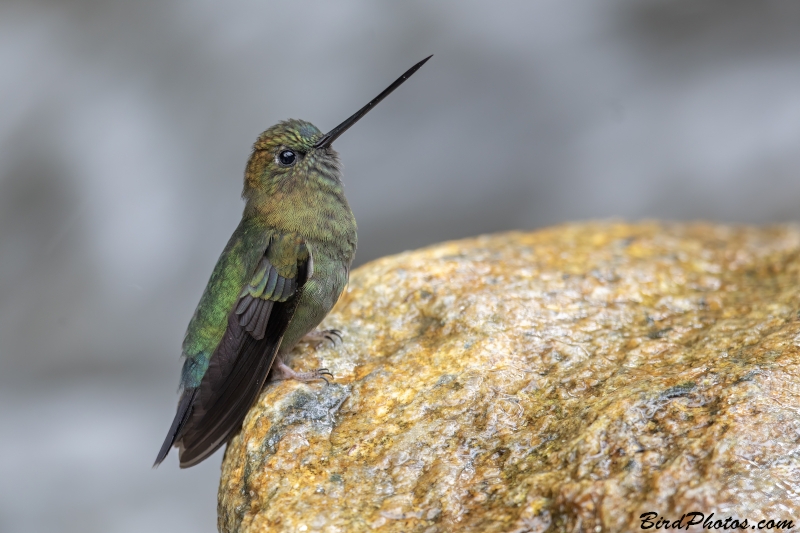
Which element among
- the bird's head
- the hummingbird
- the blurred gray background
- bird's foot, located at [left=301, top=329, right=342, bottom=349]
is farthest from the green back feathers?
the blurred gray background

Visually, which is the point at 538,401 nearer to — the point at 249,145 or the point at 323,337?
the point at 323,337

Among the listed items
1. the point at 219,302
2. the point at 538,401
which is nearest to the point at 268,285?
the point at 219,302

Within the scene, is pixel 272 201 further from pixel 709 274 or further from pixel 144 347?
pixel 144 347

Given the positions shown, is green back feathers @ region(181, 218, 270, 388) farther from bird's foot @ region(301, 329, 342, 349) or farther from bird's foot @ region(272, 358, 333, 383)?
bird's foot @ region(301, 329, 342, 349)

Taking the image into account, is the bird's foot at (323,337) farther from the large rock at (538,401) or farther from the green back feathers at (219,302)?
the green back feathers at (219,302)

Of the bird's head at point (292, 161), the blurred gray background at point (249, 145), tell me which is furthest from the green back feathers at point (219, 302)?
the blurred gray background at point (249, 145)

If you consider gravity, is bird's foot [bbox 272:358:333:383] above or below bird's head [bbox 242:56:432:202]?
below
